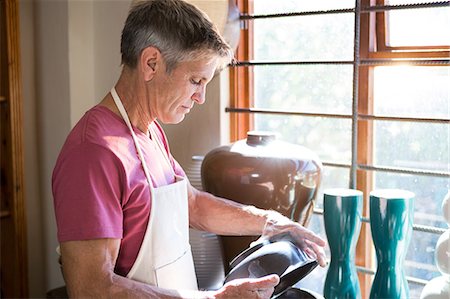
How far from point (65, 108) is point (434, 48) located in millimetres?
1569

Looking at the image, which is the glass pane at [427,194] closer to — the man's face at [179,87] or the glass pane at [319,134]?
the glass pane at [319,134]

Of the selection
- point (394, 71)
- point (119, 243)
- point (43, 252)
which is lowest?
point (43, 252)

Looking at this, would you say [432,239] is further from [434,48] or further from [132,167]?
[132,167]

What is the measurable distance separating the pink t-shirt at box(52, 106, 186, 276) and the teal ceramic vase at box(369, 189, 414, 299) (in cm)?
60

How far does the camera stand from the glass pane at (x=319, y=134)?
2139 mm

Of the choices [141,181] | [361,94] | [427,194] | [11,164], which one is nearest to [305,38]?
[361,94]

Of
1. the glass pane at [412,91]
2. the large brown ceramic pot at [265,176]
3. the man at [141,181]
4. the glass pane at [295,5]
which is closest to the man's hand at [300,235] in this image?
the man at [141,181]

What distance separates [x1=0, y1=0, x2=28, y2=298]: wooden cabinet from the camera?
9.02 ft

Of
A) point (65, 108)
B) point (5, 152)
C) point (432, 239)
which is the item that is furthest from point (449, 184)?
point (5, 152)

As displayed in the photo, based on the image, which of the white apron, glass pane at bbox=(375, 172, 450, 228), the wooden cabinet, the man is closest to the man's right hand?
the man

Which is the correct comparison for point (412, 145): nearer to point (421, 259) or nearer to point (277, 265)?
point (421, 259)

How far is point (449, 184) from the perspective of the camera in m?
1.90

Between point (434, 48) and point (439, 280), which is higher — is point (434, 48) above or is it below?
above

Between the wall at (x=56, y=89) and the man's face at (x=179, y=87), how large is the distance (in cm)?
78
